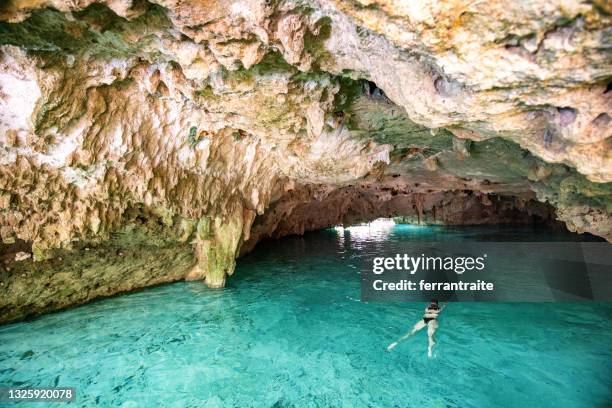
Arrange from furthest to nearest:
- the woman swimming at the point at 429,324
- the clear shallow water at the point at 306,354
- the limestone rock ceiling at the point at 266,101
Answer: the woman swimming at the point at 429,324 < the clear shallow water at the point at 306,354 < the limestone rock ceiling at the point at 266,101

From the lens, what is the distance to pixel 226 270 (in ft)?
35.3

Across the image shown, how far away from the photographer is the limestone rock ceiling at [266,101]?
2.66 metres

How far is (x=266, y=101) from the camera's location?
5.37 metres

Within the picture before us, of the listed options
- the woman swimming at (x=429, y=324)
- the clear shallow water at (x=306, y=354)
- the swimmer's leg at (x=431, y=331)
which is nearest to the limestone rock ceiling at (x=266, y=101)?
the clear shallow water at (x=306, y=354)

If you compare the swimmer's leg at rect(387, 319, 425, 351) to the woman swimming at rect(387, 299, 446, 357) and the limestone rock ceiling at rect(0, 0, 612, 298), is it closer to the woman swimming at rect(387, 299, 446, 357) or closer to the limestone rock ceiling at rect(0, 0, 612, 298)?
the woman swimming at rect(387, 299, 446, 357)

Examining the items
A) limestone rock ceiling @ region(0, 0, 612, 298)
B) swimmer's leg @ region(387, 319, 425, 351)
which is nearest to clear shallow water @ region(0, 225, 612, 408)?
swimmer's leg @ region(387, 319, 425, 351)

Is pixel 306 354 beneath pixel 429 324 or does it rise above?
beneath

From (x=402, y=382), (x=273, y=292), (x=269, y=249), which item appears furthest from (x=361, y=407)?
(x=269, y=249)

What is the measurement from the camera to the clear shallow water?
5066 mm

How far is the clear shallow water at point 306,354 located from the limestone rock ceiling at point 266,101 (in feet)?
7.23

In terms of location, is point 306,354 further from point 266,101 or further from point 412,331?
point 266,101

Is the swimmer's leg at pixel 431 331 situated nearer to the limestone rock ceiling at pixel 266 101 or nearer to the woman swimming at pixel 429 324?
the woman swimming at pixel 429 324

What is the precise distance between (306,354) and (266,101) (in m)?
4.81

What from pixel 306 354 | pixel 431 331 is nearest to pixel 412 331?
pixel 431 331
